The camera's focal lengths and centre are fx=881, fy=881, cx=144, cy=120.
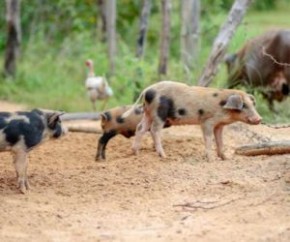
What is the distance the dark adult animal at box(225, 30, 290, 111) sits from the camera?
44.7 feet

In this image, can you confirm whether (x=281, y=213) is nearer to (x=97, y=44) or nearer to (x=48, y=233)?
(x=48, y=233)

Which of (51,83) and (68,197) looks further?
(51,83)

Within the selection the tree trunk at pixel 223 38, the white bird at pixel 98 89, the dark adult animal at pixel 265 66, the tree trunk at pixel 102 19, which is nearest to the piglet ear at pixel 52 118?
the tree trunk at pixel 223 38

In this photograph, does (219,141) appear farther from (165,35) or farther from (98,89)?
(165,35)

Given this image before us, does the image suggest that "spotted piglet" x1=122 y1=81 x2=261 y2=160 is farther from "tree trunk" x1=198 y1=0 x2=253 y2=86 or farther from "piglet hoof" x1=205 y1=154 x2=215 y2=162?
"tree trunk" x1=198 y1=0 x2=253 y2=86

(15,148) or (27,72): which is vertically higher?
(15,148)

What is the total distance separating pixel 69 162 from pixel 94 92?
3787mm

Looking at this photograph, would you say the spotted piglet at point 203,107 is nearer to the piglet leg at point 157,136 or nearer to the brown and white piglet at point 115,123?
the piglet leg at point 157,136

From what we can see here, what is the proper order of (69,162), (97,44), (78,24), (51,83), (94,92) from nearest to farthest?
(69,162)
(94,92)
(51,83)
(97,44)
(78,24)

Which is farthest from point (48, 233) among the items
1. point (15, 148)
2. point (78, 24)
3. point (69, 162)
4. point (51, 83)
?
point (78, 24)

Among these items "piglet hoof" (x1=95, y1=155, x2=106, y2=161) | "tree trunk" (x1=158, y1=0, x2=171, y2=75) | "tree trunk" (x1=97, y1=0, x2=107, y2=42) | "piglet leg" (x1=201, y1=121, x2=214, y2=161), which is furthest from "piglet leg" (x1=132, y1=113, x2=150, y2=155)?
"tree trunk" (x1=97, y1=0, x2=107, y2=42)

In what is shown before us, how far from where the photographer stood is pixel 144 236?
690 cm

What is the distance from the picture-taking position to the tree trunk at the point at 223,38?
460 inches

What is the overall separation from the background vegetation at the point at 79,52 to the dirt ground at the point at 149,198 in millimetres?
3823
